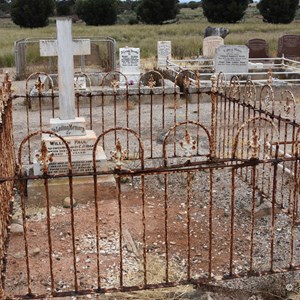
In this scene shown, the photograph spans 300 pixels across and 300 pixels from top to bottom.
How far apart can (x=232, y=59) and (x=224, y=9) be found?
36685mm

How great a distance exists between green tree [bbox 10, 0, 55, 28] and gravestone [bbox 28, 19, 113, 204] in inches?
1759

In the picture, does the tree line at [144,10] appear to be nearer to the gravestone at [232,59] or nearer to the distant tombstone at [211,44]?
the distant tombstone at [211,44]

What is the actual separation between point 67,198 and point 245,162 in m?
2.56

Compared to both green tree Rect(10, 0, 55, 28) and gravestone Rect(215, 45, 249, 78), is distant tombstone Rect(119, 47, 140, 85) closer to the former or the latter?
gravestone Rect(215, 45, 249, 78)

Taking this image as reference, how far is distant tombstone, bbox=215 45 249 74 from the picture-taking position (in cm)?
1457

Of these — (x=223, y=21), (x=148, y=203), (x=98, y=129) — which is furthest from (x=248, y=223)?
(x=223, y=21)

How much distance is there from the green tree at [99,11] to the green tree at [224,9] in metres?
8.43

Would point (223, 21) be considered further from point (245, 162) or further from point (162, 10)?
point (245, 162)

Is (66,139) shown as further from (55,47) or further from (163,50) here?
(163,50)

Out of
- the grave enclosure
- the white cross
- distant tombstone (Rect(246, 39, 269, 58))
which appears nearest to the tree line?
distant tombstone (Rect(246, 39, 269, 58))

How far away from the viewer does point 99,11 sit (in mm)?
49906

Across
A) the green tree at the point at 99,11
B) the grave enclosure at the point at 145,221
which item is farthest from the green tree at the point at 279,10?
the grave enclosure at the point at 145,221

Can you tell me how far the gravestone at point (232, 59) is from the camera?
14.6m

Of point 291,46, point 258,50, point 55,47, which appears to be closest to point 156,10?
point 258,50
